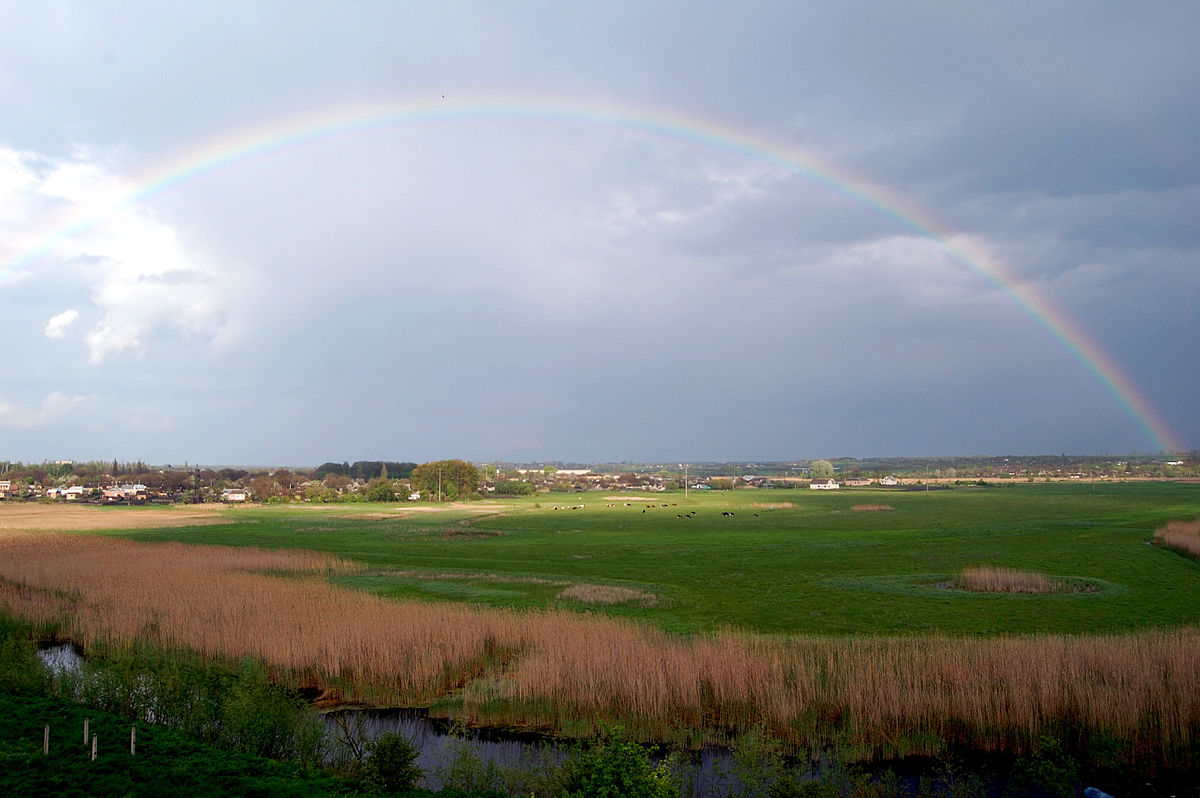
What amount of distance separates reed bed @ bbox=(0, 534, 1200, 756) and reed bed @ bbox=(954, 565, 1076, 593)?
11.6 meters

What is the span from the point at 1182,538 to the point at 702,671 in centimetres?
4324

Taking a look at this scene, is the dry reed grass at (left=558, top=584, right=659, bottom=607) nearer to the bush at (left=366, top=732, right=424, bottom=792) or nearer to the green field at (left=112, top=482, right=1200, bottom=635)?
the green field at (left=112, top=482, right=1200, bottom=635)

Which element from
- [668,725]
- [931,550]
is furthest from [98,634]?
[931,550]

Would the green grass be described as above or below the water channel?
above

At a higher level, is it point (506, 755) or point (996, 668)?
point (996, 668)

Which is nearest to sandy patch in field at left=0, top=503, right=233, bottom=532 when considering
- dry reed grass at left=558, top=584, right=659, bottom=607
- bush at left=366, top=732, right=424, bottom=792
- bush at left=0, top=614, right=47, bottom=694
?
dry reed grass at left=558, top=584, right=659, bottom=607

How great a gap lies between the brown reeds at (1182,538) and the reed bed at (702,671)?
28.7 m

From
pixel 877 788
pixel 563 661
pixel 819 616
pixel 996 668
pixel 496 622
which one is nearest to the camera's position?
pixel 877 788

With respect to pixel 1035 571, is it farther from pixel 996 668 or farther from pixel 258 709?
pixel 258 709

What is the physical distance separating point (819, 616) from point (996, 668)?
9.81m

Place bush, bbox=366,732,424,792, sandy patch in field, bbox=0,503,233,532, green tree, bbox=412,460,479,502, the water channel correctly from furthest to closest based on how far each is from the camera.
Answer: green tree, bbox=412,460,479,502, sandy patch in field, bbox=0,503,233,532, the water channel, bush, bbox=366,732,424,792

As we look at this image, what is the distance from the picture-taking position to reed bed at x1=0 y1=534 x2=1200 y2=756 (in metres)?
13.3

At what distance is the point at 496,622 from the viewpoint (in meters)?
20.1

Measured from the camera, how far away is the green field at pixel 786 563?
24.5 meters
